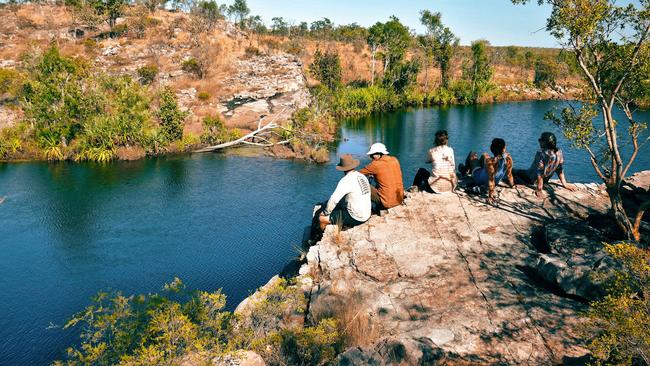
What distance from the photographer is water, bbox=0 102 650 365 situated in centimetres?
1088

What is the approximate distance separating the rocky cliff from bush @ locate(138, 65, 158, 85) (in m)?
35.1

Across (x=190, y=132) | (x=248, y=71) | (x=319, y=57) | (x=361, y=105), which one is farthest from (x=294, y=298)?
(x=319, y=57)

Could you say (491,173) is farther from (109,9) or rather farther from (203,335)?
(109,9)

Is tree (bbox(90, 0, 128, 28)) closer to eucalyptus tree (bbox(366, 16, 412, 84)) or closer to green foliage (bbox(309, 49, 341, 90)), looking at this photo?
green foliage (bbox(309, 49, 341, 90))

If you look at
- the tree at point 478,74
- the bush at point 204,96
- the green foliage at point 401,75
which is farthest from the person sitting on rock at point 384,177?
the tree at point 478,74

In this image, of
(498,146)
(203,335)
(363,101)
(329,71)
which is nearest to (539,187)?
(498,146)

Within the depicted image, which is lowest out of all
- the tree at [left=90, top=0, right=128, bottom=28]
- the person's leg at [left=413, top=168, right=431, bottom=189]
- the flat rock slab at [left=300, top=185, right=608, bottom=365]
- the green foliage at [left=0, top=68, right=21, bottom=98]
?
the flat rock slab at [left=300, top=185, right=608, bottom=365]

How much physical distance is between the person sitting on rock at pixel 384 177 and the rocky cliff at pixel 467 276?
30 centimetres

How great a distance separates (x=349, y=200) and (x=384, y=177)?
41.0 inches

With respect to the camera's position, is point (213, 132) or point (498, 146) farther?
point (213, 132)

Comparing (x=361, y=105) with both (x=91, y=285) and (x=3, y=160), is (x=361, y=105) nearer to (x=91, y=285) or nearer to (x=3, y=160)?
(x=3, y=160)

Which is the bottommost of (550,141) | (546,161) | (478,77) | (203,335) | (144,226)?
(144,226)

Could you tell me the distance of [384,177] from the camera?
8859 mm

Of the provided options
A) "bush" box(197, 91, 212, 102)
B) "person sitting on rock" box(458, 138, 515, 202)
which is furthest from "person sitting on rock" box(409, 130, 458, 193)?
"bush" box(197, 91, 212, 102)
